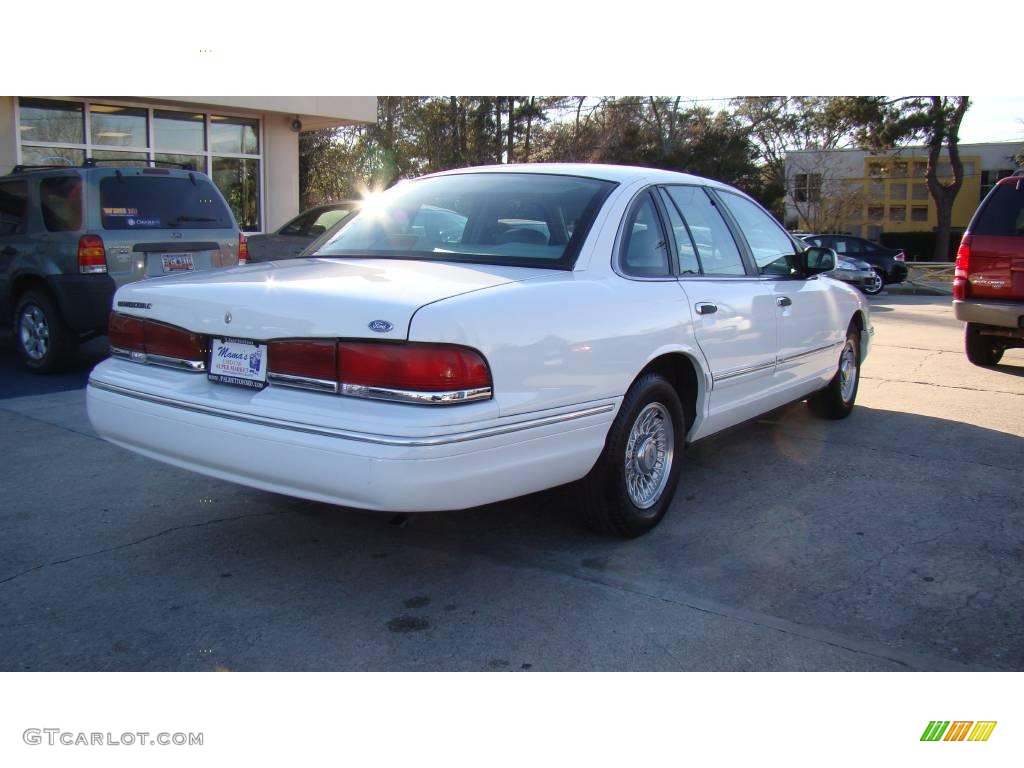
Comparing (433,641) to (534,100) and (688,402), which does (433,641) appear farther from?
(534,100)

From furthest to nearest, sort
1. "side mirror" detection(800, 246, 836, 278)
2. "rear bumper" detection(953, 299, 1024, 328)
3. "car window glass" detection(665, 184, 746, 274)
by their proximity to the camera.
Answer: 1. "rear bumper" detection(953, 299, 1024, 328)
2. "side mirror" detection(800, 246, 836, 278)
3. "car window glass" detection(665, 184, 746, 274)

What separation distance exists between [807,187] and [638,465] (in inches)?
1532

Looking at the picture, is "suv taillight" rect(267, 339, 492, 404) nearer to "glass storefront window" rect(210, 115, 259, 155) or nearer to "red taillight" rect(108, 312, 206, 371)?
"red taillight" rect(108, 312, 206, 371)

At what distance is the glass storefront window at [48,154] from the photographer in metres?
14.4

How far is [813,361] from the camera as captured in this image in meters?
5.82

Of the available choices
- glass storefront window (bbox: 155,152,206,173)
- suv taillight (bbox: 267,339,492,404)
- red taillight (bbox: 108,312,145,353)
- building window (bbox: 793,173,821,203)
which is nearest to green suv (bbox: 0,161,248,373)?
red taillight (bbox: 108,312,145,353)

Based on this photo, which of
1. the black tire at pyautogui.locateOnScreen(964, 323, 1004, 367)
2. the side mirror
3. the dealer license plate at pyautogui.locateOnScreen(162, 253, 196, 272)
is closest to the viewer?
the side mirror

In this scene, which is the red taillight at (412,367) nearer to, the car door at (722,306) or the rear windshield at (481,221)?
the rear windshield at (481,221)

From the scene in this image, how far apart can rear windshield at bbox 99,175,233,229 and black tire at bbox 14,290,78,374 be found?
35.8 inches

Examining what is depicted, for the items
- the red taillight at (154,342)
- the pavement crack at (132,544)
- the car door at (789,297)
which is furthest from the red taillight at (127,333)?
the car door at (789,297)

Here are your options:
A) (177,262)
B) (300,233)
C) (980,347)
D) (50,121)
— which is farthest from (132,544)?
(50,121)

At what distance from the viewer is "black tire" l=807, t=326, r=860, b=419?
6512 millimetres
